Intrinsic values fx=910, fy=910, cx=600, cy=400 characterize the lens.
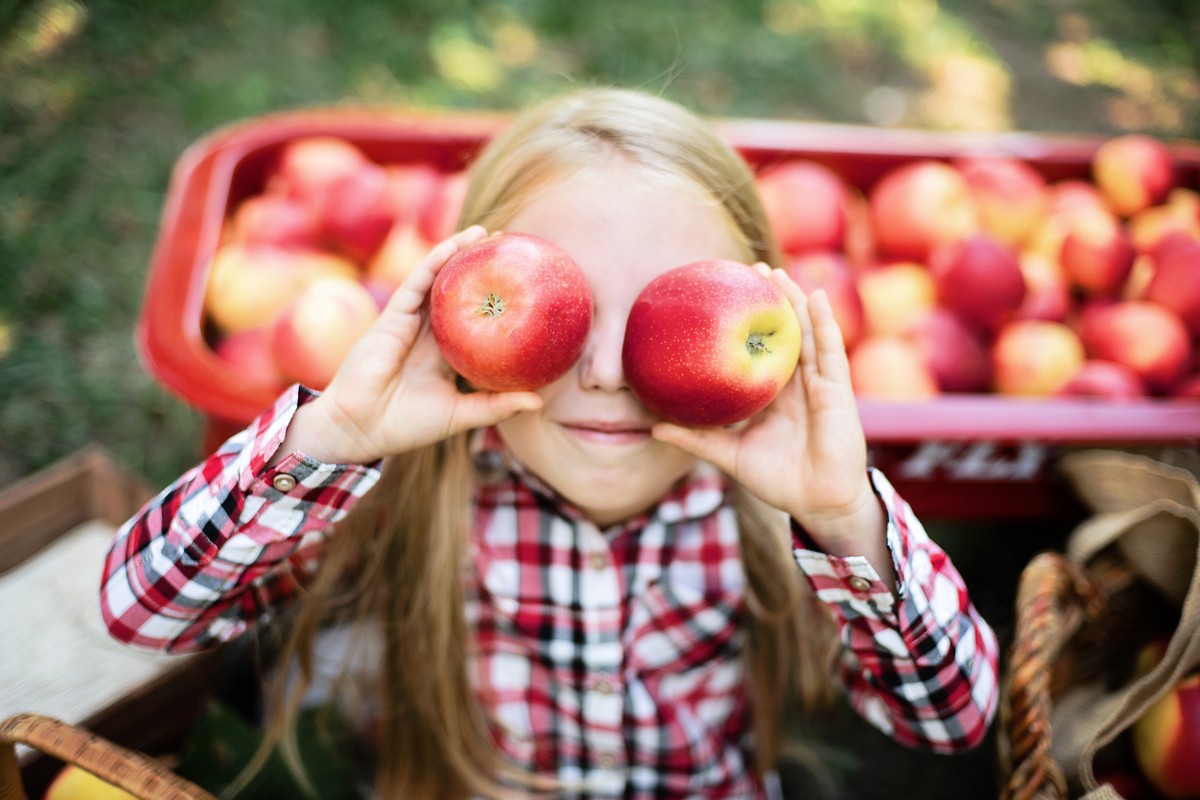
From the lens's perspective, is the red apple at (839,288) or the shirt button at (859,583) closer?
the shirt button at (859,583)

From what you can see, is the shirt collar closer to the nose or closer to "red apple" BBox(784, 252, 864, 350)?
the nose

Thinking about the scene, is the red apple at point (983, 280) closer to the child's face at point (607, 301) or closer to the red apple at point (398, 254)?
the child's face at point (607, 301)

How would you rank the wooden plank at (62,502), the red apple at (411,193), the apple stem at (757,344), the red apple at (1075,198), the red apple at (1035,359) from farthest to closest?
the red apple at (1075,198)
the red apple at (411,193)
the red apple at (1035,359)
the wooden plank at (62,502)
the apple stem at (757,344)

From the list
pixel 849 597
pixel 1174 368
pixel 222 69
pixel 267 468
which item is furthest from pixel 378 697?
pixel 222 69

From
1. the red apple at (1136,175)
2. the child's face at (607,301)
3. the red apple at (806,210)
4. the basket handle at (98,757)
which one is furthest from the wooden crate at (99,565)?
the red apple at (1136,175)

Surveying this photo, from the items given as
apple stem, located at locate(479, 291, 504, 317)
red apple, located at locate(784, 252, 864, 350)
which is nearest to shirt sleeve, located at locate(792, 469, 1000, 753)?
apple stem, located at locate(479, 291, 504, 317)

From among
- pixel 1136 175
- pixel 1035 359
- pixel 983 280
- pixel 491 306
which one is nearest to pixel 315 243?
pixel 491 306

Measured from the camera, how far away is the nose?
1128 millimetres

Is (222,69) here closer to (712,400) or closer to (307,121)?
(307,121)

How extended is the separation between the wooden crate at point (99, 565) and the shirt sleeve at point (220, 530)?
0.34 m

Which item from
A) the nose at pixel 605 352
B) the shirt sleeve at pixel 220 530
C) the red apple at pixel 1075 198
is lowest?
the shirt sleeve at pixel 220 530

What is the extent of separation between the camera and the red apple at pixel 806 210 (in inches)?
87.0

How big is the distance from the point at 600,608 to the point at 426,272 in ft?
1.78

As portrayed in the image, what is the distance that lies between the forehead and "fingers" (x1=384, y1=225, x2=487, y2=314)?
0.10 m
